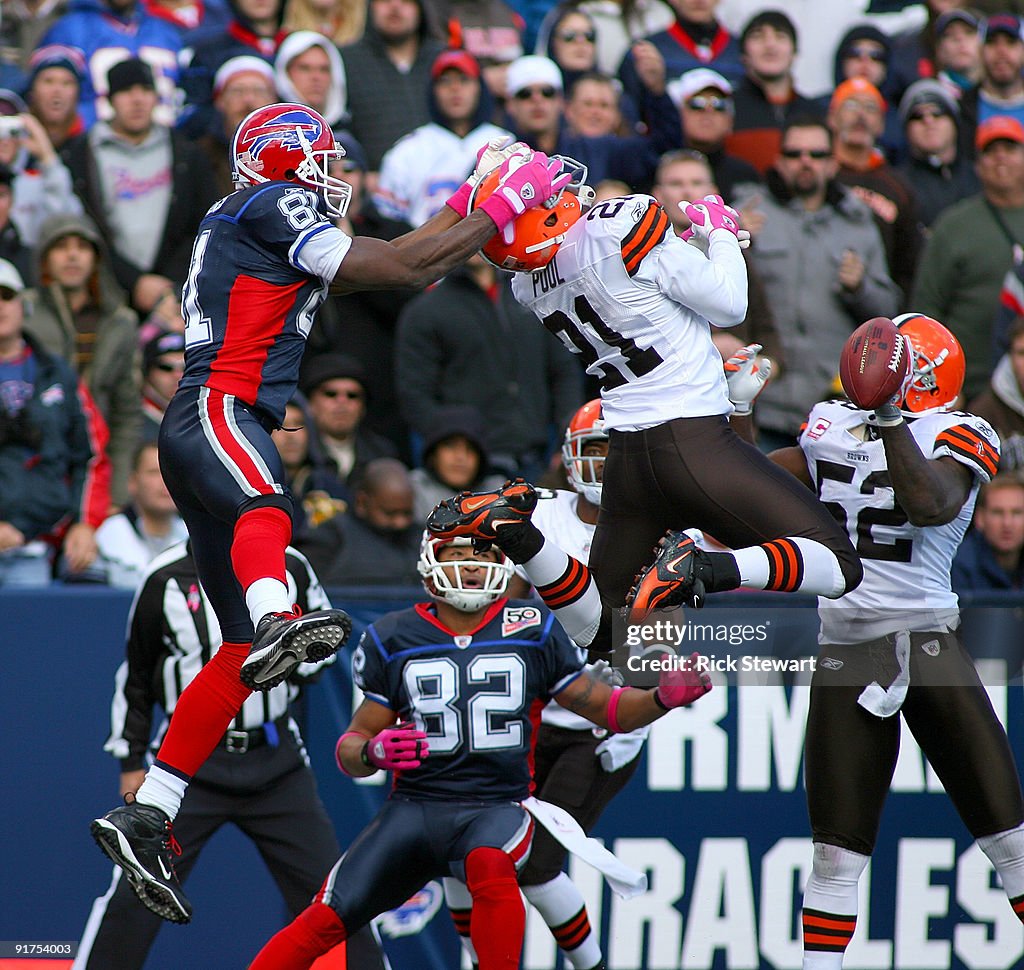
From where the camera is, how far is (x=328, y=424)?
838cm

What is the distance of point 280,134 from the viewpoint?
5.45m

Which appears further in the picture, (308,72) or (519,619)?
(308,72)

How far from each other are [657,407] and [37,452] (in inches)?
129

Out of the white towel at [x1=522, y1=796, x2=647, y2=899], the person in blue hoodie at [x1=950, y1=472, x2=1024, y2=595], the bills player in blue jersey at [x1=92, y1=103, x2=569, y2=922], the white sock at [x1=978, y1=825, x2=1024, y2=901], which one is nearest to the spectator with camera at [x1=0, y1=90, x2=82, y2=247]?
the bills player in blue jersey at [x1=92, y1=103, x2=569, y2=922]

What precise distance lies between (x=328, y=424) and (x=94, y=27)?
9.90 ft

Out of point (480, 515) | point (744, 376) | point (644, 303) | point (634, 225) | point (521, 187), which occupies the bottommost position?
point (480, 515)

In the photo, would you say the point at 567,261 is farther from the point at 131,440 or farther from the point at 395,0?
the point at 395,0

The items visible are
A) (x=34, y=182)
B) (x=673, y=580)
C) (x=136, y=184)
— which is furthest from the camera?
(x=136, y=184)

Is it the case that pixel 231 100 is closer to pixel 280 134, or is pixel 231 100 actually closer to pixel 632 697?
pixel 280 134

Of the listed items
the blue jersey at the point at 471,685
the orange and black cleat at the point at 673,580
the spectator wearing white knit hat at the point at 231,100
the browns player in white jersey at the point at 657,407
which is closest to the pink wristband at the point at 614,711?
the blue jersey at the point at 471,685

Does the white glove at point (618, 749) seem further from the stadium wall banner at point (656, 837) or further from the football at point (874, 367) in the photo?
the football at point (874, 367)

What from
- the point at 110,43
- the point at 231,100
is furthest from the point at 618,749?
the point at 110,43

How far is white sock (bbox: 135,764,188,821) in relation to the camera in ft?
18.0

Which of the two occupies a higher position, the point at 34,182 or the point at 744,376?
the point at 34,182
